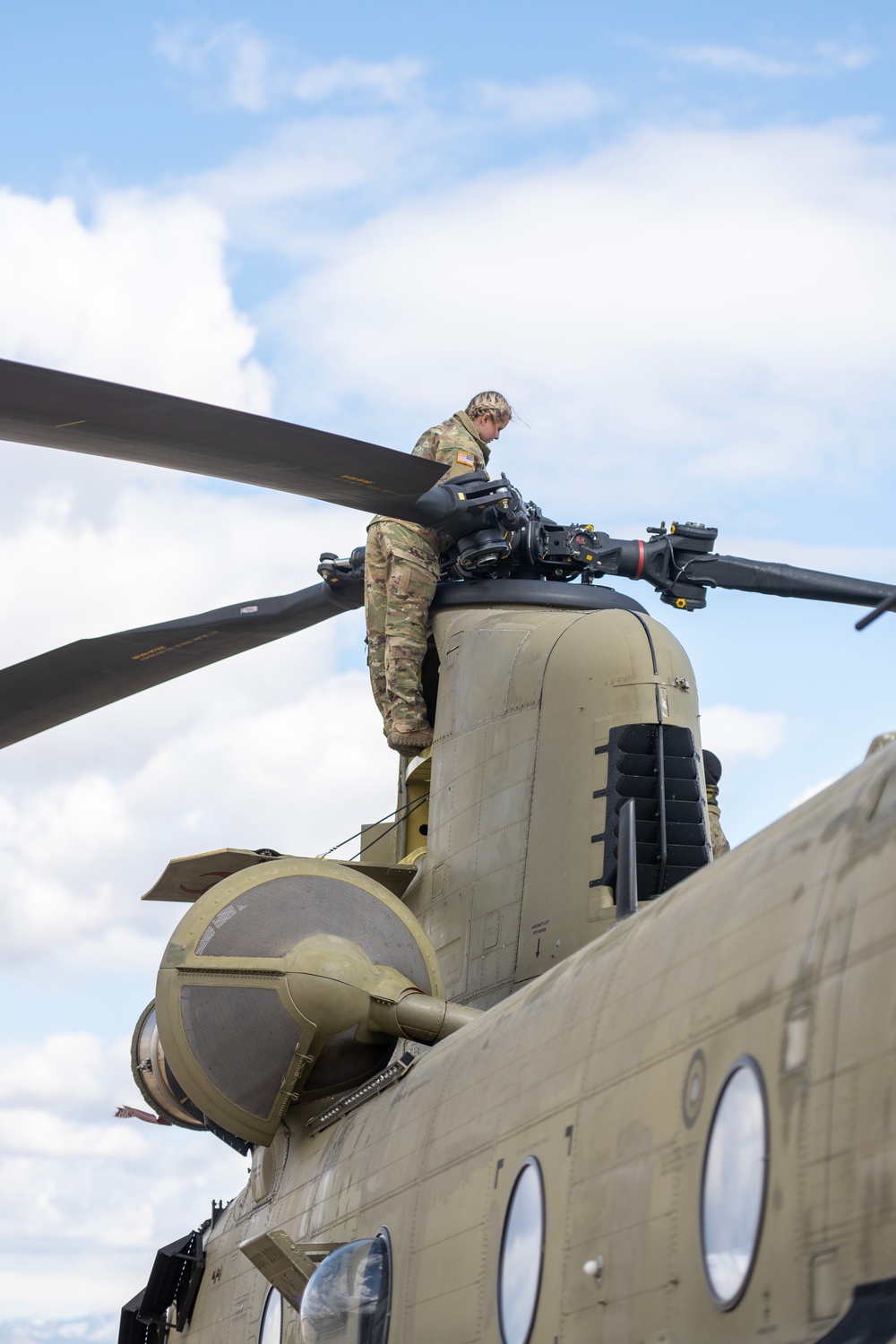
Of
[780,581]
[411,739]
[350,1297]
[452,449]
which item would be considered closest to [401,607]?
[411,739]

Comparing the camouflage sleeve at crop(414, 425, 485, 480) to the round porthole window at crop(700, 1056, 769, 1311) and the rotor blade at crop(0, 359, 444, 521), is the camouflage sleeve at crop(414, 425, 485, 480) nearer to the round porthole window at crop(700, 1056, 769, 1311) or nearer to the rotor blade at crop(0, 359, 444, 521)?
the rotor blade at crop(0, 359, 444, 521)

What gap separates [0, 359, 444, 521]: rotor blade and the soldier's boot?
2.65 metres

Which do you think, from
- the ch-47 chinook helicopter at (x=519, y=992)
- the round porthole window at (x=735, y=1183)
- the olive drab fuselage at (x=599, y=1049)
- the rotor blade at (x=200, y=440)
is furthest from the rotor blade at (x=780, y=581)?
the round porthole window at (x=735, y=1183)

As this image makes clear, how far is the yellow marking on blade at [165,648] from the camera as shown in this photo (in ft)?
34.2

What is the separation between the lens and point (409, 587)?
10.4m

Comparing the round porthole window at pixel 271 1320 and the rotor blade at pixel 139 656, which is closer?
the round porthole window at pixel 271 1320

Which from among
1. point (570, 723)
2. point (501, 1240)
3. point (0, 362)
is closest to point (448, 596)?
point (570, 723)

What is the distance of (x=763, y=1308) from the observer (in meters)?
3.69

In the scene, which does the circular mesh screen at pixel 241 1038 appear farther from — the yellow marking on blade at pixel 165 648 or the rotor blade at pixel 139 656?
the yellow marking on blade at pixel 165 648

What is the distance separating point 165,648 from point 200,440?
11.6 ft

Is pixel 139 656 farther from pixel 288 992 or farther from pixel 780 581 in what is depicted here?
pixel 780 581

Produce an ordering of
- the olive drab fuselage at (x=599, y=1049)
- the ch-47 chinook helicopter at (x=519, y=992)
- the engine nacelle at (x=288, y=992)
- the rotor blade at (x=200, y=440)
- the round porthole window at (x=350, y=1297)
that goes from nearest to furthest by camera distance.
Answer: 1. the olive drab fuselage at (x=599, y=1049)
2. the ch-47 chinook helicopter at (x=519, y=992)
3. the round porthole window at (x=350, y=1297)
4. the rotor blade at (x=200, y=440)
5. the engine nacelle at (x=288, y=992)

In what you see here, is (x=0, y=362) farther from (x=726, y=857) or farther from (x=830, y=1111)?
(x=830, y=1111)

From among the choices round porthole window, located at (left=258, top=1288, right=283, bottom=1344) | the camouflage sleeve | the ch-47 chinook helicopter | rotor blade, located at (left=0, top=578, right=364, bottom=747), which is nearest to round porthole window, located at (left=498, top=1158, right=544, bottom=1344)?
the ch-47 chinook helicopter
